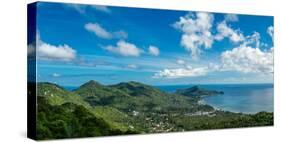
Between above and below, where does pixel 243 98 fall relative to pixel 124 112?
above

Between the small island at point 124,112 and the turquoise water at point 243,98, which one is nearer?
the small island at point 124,112

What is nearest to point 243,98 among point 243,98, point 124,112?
point 243,98

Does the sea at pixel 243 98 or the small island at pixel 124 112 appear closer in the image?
the small island at pixel 124 112

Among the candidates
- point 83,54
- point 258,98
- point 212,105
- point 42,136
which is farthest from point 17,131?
point 258,98

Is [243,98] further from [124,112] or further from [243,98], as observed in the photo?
[124,112]

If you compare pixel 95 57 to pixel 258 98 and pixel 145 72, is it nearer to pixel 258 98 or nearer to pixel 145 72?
pixel 145 72

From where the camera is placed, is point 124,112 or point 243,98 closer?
point 124,112

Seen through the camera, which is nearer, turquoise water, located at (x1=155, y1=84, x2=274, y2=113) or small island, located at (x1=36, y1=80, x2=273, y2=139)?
small island, located at (x1=36, y1=80, x2=273, y2=139)
